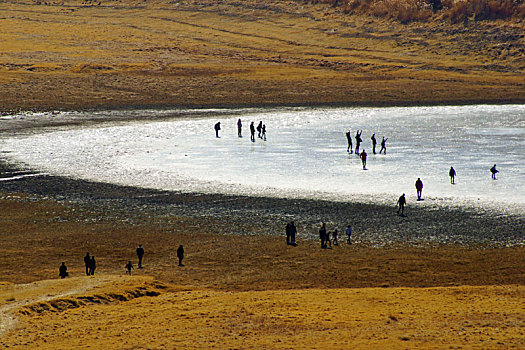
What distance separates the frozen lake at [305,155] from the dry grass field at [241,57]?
364 inches

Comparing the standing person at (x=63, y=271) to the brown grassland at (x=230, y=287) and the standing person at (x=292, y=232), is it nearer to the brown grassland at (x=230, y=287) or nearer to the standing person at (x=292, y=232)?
the brown grassland at (x=230, y=287)

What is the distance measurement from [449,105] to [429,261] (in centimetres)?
3986

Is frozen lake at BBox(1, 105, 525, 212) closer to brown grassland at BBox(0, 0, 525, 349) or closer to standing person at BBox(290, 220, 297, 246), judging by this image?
brown grassland at BBox(0, 0, 525, 349)

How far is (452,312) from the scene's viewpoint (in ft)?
48.3

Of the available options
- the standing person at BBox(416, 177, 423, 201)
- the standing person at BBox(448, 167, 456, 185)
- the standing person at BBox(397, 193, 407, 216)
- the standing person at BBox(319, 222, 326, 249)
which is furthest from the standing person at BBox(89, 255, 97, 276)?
the standing person at BBox(448, 167, 456, 185)

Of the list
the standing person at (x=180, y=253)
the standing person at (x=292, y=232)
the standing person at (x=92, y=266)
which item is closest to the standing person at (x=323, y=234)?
the standing person at (x=292, y=232)

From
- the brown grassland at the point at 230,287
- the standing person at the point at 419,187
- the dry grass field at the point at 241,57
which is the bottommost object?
the brown grassland at the point at 230,287

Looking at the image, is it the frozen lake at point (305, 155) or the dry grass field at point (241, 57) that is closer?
the frozen lake at point (305, 155)

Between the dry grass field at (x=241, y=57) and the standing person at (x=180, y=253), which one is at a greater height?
the dry grass field at (x=241, y=57)

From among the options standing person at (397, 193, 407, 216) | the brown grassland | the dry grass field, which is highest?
the dry grass field

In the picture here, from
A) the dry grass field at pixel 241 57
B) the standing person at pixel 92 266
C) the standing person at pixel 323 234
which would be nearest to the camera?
the standing person at pixel 92 266

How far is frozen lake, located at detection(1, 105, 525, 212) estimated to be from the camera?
2838 cm

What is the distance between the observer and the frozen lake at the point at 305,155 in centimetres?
2838

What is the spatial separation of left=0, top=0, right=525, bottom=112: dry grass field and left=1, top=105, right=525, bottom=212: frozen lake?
924 cm
